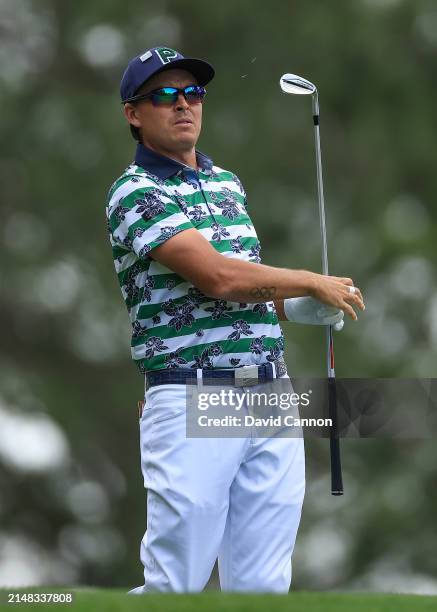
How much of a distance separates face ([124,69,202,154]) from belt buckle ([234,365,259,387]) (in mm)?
810

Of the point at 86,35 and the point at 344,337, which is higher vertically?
the point at 86,35

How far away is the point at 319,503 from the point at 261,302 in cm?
1306

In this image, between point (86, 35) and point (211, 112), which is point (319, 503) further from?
point (86, 35)

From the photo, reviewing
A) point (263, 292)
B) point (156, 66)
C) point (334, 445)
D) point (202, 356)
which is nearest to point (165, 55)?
point (156, 66)

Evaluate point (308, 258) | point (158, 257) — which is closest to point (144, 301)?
point (158, 257)

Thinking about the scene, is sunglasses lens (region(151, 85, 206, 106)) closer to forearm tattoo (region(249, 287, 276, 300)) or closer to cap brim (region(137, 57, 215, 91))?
cap brim (region(137, 57, 215, 91))

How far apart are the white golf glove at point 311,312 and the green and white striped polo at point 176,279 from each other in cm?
20

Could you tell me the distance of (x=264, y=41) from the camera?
62.3ft

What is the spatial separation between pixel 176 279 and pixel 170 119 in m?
0.62

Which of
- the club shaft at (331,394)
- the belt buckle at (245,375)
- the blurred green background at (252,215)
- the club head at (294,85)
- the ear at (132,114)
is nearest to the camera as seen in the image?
the belt buckle at (245,375)

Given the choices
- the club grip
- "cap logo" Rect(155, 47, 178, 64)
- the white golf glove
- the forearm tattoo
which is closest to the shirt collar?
"cap logo" Rect(155, 47, 178, 64)

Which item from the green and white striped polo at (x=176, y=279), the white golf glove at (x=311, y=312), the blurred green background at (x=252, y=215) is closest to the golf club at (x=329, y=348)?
the white golf glove at (x=311, y=312)

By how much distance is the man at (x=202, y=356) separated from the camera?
5.54 metres

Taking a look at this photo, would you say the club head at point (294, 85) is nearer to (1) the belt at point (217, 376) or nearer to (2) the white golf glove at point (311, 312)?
(2) the white golf glove at point (311, 312)
